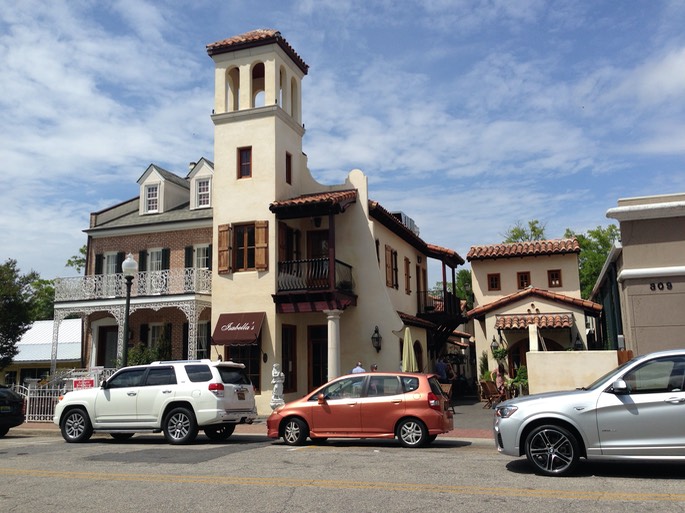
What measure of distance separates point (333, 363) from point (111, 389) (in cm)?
859

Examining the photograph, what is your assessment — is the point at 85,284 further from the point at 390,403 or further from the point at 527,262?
the point at 527,262

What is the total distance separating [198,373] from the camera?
13805 mm

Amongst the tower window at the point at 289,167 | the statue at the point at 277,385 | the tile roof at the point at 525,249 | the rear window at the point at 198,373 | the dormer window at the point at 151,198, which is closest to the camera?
the rear window at the point at 198,373

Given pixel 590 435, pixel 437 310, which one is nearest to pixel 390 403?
pixel 590 435

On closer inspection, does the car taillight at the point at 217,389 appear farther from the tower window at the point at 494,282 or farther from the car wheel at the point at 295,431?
the tower window at the point at 494,282

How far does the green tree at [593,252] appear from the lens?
49.1m

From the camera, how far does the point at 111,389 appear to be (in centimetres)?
1434

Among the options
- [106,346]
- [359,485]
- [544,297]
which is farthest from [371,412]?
[106,346]

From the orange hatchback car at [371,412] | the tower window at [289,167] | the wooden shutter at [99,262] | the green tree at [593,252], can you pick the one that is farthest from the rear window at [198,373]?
the green tree at [593,252]

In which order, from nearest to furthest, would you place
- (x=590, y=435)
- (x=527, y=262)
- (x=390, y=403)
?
(x=590, y=435) → (x=390, y=403) → (x=527, y=262)

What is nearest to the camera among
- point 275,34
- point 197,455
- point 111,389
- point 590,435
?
point 590,435

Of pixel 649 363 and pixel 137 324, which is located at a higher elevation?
pixel 137 324

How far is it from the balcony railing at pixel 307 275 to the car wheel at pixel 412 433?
383 inches

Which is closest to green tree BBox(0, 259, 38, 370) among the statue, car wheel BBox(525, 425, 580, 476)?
the statue
